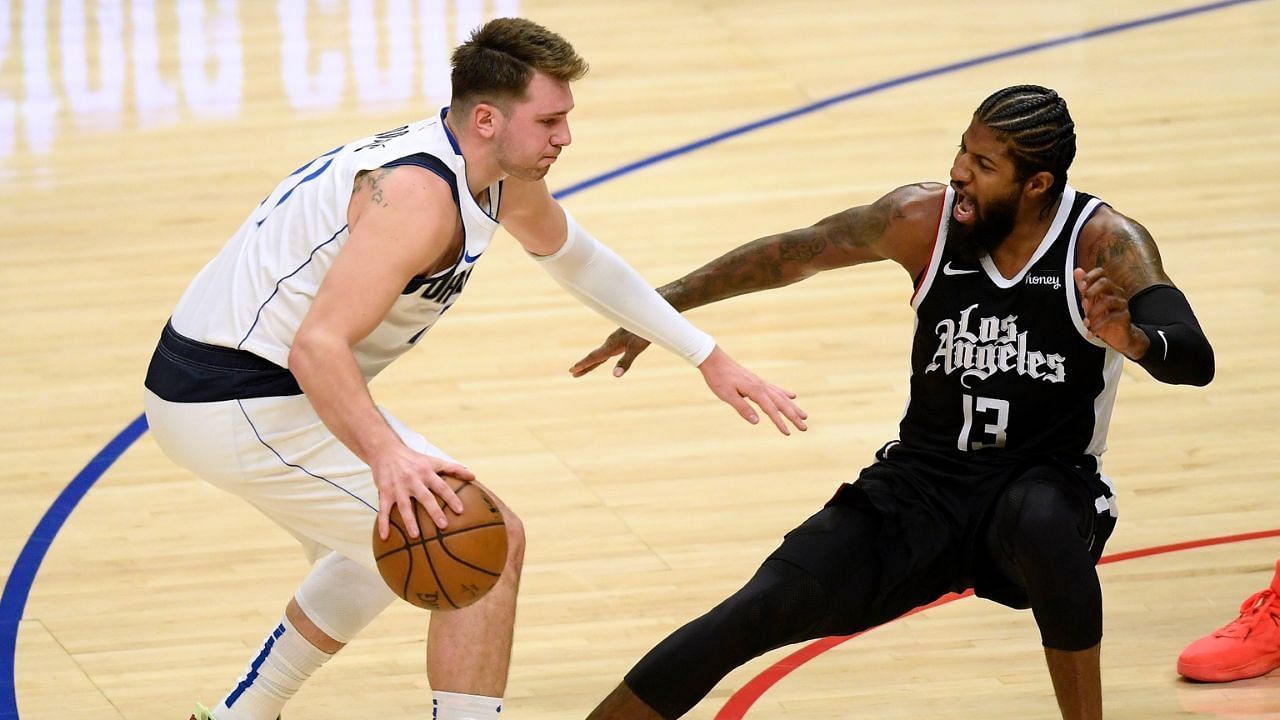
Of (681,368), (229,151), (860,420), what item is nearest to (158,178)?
(229,151)

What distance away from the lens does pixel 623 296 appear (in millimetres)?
4348

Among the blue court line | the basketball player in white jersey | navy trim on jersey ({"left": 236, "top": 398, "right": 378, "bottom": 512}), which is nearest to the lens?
the basketball player in white jersey

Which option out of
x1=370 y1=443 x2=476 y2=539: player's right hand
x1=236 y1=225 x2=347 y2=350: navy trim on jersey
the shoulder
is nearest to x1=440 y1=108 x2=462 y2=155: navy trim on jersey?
x1=236 y1=225 x2=347 y2=350: navy trim on jersey

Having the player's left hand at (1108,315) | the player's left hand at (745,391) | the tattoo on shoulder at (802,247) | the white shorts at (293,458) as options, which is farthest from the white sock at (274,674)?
the player's left hand at (1108,315)

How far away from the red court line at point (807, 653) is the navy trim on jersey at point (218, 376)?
144 cm

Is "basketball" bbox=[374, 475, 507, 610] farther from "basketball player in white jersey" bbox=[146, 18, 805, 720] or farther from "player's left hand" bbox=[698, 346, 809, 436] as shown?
"player's left hand" bbox=[698, 346, 809, 436]

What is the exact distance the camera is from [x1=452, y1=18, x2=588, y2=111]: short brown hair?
375 cm

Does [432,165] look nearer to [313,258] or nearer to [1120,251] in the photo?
[313,258]

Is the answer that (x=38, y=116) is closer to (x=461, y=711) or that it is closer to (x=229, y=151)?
(x=229, y=151)

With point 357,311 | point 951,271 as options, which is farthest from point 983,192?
point 357,311

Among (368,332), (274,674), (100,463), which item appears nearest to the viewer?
(368,332)

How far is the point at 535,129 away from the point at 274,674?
4.86ft

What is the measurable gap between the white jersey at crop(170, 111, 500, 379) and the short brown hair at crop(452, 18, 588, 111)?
0.40ft

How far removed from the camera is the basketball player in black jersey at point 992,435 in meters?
3.91
